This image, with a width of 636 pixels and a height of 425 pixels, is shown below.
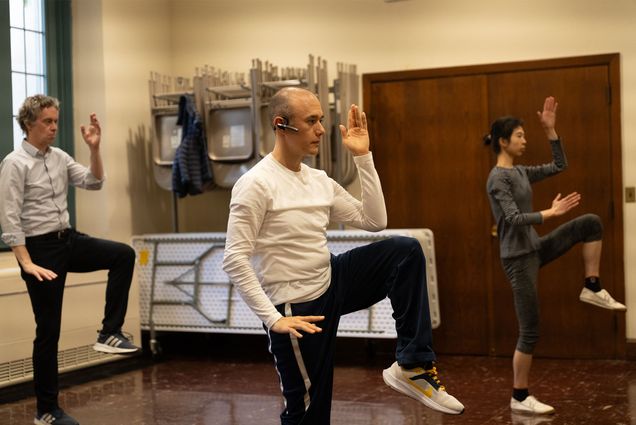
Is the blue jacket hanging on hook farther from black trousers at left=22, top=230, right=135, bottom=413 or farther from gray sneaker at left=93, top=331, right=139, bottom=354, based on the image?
gray sneaker at left=93, top=331, right=139, bottom=354

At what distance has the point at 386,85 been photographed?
681cm

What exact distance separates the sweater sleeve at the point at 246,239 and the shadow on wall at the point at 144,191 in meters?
4.22

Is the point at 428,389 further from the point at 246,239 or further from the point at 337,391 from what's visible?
the point at 337,391

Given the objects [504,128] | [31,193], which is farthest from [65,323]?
[504,128]

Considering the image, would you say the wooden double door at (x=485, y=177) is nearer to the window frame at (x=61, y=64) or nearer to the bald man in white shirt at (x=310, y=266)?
the window frame at (x=61, y=64)

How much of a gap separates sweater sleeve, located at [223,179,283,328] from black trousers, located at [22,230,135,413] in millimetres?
1871

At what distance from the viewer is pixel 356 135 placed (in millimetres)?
3146

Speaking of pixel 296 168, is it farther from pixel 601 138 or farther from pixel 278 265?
pixel 601 138

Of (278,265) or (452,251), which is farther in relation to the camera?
(452,251)

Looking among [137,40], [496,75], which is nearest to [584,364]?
[496,75]

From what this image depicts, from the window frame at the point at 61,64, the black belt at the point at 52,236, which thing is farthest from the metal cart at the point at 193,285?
the black belt at the point at 52,236

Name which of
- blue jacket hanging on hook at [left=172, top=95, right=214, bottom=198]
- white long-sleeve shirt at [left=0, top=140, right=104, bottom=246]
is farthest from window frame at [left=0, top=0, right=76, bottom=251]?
white long-sleeve shirt at [left=0, top=140, right=104, bottom=246]

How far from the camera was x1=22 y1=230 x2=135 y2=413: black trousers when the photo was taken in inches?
178

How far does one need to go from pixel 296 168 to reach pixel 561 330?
386 cm
